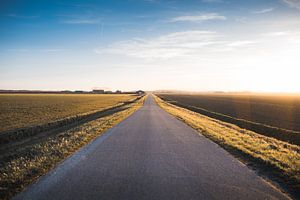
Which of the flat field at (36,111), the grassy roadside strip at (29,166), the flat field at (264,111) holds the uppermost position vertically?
the grassy roadside strip at (29,166)

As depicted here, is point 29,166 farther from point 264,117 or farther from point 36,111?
point 264,117

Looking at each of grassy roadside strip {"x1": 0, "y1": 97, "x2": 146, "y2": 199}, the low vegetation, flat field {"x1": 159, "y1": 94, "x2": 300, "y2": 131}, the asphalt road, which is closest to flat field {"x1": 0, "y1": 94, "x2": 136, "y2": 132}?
grassy roadside strip {"x1": 0, "y1": 97, "x2": 146, "y2": 199}

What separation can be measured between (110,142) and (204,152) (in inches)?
176

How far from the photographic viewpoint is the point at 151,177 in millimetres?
6566

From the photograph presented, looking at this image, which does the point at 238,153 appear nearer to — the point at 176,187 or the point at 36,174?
the point at 176,187

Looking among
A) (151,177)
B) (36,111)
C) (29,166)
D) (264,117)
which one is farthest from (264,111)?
(29,166)

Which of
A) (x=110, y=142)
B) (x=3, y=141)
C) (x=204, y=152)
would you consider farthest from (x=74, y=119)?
(x=204, y=152)

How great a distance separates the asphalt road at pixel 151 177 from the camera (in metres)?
5.48

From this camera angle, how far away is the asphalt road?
216 inches

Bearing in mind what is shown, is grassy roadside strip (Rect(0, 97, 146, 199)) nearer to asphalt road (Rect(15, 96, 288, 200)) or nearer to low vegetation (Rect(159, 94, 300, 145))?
asphalt road (Rect(15, 96, 288, 200))

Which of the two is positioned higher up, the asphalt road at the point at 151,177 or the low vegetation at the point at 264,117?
the asphalt road at the point at 151,177

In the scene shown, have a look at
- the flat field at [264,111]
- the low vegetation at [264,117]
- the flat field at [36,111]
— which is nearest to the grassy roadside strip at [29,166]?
the flat field at [36,111]

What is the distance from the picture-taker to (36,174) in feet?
23.0

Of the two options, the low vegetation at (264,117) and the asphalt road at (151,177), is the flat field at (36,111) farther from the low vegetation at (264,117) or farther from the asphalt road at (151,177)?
the low vegetation at (264,117)
